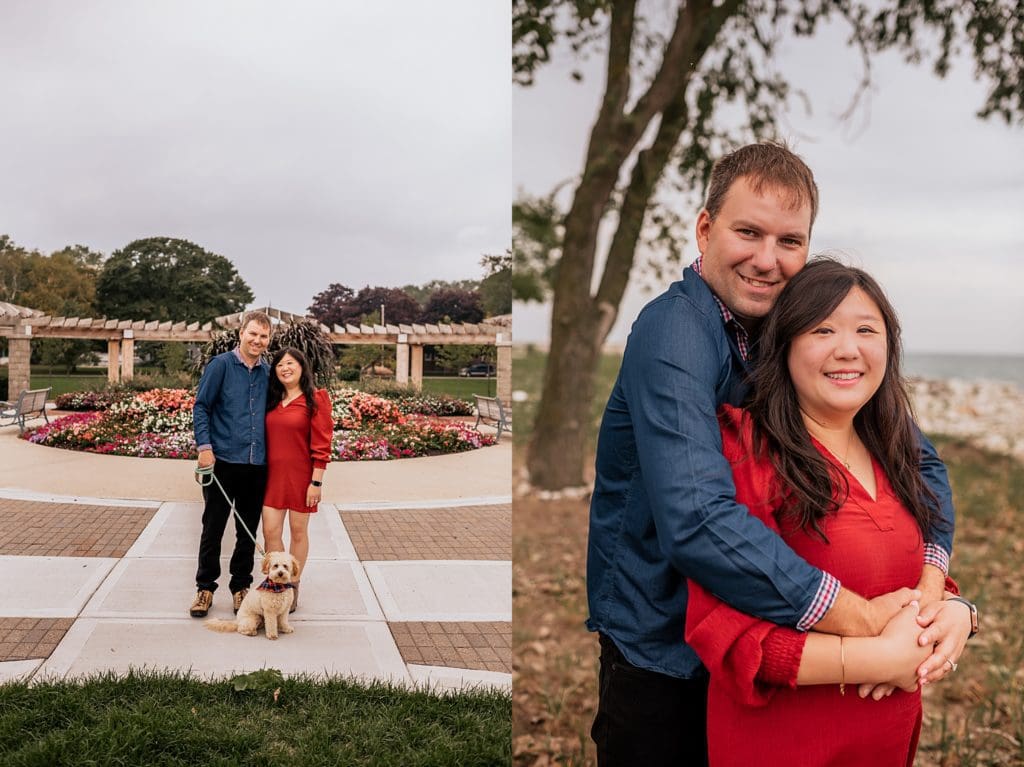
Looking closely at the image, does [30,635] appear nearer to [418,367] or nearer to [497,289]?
[418,367]

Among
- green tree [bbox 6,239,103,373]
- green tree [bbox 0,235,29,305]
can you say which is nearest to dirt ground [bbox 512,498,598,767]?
green tree [bbox 6,239,103,373]

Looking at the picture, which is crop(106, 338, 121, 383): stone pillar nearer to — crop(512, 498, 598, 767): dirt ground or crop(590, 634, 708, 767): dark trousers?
crop(512, 498, 598, 767): dirt ground

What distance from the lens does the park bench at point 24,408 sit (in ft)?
10.7

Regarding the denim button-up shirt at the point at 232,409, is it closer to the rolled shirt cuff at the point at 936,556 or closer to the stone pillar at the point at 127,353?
the stone pillar at the point at 127,353

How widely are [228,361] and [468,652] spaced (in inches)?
59.1

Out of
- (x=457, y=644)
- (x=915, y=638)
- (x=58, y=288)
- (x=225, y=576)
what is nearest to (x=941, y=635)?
(x=915, y=638)

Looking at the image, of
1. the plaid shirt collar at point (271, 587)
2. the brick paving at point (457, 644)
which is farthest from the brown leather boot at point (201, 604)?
the brick paving at point (457, 644)

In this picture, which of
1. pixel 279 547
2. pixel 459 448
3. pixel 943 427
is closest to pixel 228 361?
pixel 279 547

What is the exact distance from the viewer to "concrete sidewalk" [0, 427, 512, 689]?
313cm

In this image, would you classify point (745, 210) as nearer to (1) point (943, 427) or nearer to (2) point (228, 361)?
(2) point (228, 361)

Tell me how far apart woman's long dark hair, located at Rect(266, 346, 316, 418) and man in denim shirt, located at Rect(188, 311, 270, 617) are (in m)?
0.03

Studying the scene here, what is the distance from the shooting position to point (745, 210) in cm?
136

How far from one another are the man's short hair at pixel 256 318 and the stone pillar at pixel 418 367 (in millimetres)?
639

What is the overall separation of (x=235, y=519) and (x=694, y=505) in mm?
2528
